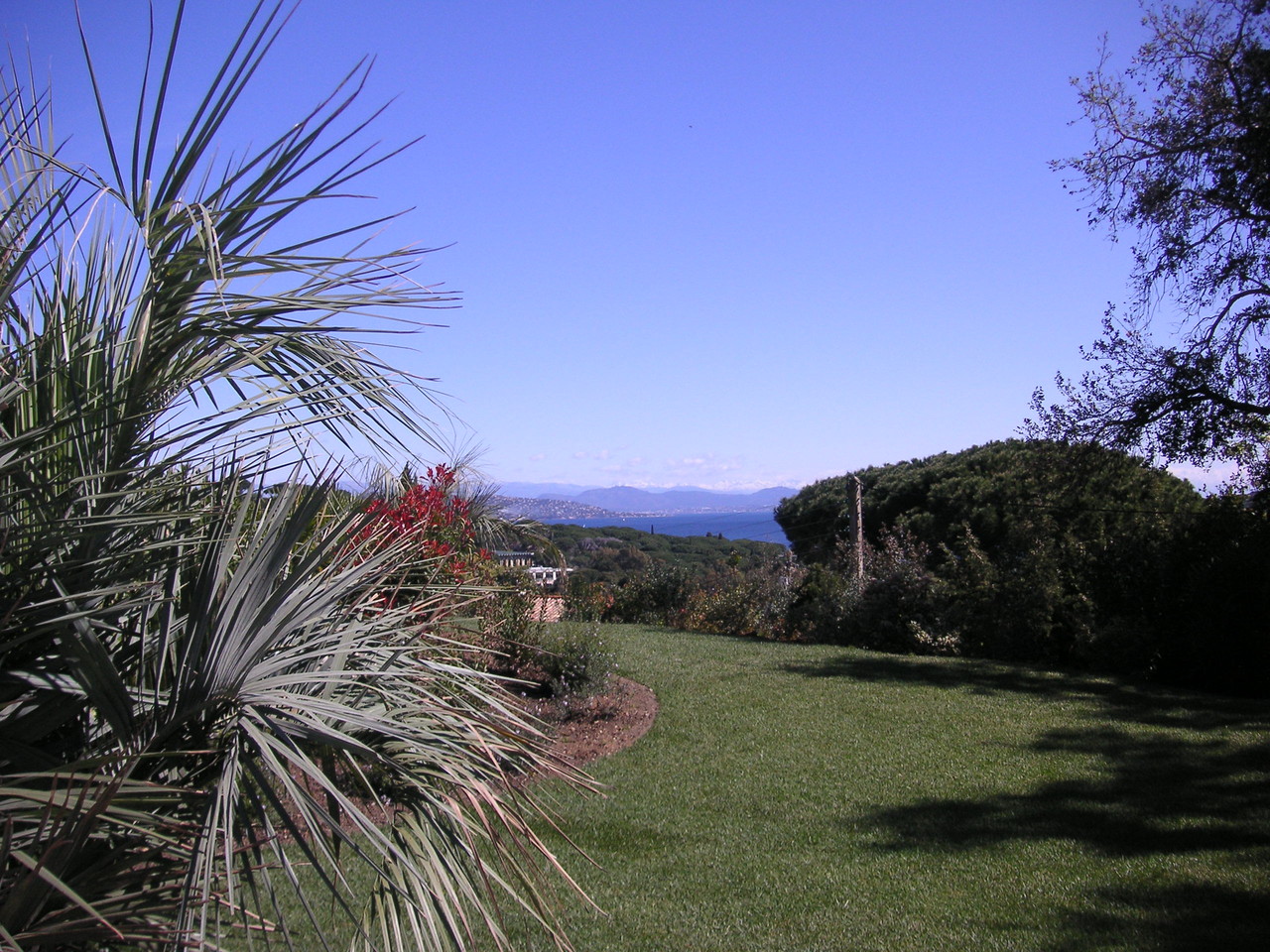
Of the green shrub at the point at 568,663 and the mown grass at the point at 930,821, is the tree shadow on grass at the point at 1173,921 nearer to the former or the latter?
the mown grass at the point at 930,821

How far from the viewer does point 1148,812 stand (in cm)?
623

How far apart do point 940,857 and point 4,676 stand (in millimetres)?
5464

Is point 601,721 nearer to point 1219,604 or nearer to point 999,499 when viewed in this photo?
point 1219,604

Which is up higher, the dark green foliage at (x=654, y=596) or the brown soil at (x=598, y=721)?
the dark green foliage at (x=654, y=596)

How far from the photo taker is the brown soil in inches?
327

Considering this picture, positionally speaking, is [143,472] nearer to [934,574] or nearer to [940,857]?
[940,857]

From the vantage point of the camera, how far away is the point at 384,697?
6.81 feet

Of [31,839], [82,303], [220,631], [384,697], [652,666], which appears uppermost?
[82,303]

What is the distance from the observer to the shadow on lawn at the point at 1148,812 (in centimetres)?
454

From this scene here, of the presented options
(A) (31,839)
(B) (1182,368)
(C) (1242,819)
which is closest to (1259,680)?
(B) (1182,368)

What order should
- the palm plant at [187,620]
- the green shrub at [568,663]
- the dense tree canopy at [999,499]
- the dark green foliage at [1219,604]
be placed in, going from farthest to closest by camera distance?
1. the dense tree canopy at [999,499]
2. the dark green foliage at [1219,604]
3. the green shrub at [568,663]
4. the palm plant at [187,620]

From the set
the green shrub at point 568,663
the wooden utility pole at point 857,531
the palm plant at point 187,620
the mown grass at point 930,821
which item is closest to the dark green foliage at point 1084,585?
the wooden utility pole at point 857,531

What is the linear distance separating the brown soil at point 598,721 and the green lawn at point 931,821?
0.24 meters

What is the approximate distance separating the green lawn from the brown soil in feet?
0.80
